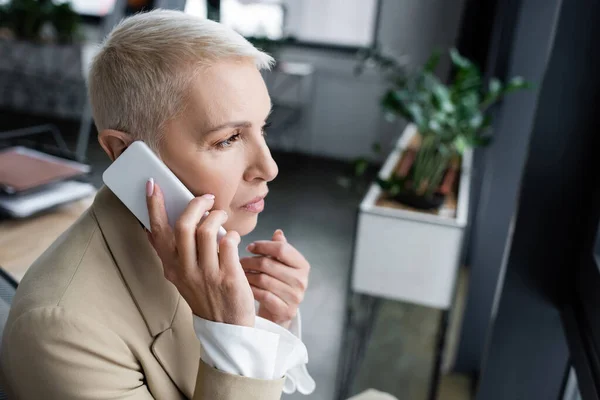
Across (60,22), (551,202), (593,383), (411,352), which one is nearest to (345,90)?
(60,22)

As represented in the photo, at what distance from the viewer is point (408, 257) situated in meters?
2.05

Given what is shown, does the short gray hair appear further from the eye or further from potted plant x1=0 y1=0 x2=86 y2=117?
potted plant x1=0 y1=0 x2=86 y2=117

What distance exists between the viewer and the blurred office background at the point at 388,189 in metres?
1.28

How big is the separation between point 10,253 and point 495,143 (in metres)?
2.09

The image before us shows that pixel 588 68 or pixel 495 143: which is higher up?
pixel 588 68

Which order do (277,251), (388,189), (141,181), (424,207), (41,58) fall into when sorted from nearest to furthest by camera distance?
1. (141,181)
2. (277,251)
3. (424,207)
4. (388,189)
5. (41,58)

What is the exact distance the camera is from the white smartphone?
755 mm

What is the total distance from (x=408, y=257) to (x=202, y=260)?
1453mm

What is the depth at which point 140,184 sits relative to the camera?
2.54 ft

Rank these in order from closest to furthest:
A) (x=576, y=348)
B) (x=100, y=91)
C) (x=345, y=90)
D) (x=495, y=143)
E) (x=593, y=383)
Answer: (x=100, y=91)
(x=593, y=383)
(x=576, y=348)
(x=495, y=143)
(x=345, y=90)

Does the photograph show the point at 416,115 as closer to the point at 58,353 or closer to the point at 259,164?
the point at 259,164

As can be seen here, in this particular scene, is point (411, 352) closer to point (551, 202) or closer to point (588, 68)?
point (551, 202)

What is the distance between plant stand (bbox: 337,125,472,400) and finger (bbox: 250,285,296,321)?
1107 millimetres

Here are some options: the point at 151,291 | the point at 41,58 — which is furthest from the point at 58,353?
the point at 41,58
